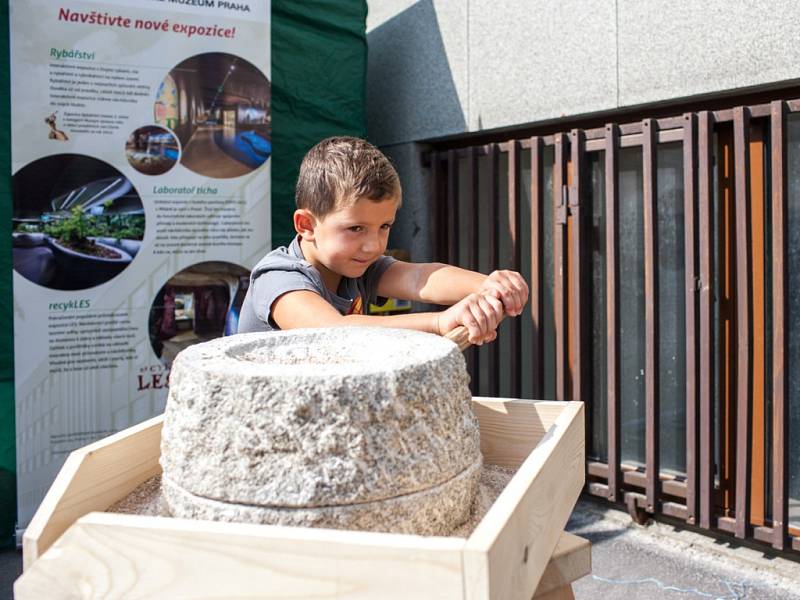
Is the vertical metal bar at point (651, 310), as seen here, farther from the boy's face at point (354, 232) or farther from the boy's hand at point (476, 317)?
the boy's hand at point (476, 317)

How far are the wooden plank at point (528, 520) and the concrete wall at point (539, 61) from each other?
99.9 inches

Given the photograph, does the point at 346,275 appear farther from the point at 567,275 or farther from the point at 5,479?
the point at 5,479

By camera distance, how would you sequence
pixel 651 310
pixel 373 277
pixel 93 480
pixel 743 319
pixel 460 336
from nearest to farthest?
pixel 93 480
pixel 460 336
pixel 373 277
pixel 743 319
pixel 651 310

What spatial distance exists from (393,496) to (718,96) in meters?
3.09

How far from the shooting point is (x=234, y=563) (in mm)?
918

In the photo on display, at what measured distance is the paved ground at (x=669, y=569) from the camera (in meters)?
3.34

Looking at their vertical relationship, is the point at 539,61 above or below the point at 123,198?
above

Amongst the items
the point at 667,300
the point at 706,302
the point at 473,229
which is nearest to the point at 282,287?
the point at 706,302

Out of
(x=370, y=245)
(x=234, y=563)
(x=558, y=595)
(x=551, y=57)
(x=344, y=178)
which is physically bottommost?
(x=558, y=595)

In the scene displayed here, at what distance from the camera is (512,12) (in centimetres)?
435

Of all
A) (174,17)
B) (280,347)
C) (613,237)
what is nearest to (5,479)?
(174,17)

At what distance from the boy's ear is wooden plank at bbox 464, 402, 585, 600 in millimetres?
870

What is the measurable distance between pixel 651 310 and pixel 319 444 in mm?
3030

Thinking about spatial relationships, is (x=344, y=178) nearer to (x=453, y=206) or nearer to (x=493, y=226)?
(x=493, y=226)
